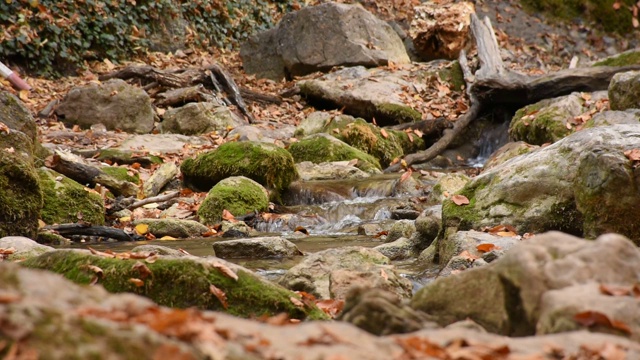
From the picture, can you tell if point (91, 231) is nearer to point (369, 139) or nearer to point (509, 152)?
point (509, 152)

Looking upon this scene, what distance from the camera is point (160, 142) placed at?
12797 mm

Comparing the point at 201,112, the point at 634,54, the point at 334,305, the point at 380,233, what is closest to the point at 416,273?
the point at 334,305

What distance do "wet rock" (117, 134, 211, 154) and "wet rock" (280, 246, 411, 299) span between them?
678 centimetres

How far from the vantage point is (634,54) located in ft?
46.8

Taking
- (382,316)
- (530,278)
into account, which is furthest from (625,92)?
(382,316)

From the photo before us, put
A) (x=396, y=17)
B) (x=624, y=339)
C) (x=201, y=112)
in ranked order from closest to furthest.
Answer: (x=624, y=339), (x=201, y=112), (x=396, y=17)

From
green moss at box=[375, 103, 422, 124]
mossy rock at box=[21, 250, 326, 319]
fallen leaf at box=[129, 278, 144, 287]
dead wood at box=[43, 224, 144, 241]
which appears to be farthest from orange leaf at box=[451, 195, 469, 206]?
green moss at box=[375, 103, 422, 124]

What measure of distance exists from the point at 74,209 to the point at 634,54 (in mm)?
10429

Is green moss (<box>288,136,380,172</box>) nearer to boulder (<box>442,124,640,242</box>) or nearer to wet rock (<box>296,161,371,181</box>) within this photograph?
wet rock (<box>296,161,371,181</box>)

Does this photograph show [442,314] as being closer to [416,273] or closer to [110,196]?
[416,273]

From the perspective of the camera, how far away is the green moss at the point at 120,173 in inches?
414

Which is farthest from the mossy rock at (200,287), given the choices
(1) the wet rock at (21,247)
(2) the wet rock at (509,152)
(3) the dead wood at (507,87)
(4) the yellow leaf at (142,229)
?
(3) the dead wood at (507,87)

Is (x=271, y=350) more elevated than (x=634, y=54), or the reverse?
(x=271, y=350)

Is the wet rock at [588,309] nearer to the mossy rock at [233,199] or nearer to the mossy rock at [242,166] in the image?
the mossy rock at [233,199]
